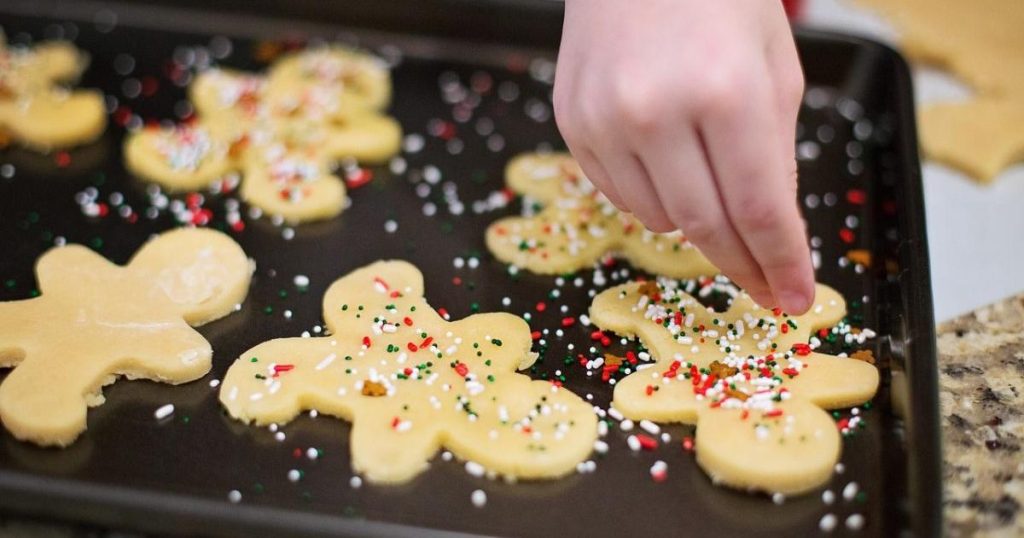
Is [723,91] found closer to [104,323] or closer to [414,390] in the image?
[414,390]

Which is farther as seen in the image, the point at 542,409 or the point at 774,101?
the point at 542,409

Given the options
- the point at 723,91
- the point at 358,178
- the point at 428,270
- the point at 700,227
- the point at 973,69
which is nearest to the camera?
the point at 723,91

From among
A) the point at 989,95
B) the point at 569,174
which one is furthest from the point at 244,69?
the point at 989,95

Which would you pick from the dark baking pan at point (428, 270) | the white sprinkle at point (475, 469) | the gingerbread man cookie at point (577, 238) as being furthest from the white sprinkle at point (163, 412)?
the gingerbread man cookie at point (577, 238)

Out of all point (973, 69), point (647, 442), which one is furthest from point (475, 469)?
point (973, 69)

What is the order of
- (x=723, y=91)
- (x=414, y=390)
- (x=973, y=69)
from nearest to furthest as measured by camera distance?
(x=723, y=91) < (x=414, y=390) < (x=973, y=69)

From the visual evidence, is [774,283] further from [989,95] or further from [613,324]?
[989,95]

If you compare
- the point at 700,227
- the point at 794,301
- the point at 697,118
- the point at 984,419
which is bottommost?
the point at 984,419
